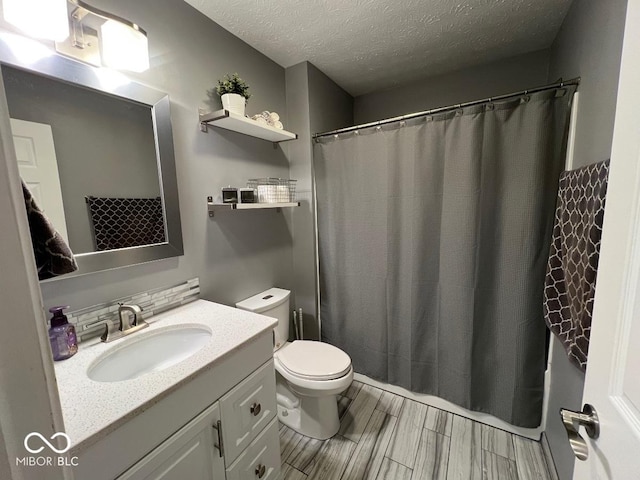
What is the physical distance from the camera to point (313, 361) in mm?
1602

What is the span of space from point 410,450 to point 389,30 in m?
2.41

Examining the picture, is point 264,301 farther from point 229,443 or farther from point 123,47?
point 123,47

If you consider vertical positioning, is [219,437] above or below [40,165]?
below

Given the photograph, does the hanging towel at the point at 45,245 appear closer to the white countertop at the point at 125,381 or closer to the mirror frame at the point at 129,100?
the white countertop at the point at 125,381

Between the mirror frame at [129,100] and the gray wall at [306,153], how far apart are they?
93cm

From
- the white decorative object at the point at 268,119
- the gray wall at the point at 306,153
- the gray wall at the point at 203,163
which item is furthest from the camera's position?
the gray wall at the point at 306,153

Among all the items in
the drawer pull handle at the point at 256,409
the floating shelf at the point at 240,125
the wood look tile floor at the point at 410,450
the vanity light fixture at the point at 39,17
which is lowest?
the wood look tile floor at the point at 410,450

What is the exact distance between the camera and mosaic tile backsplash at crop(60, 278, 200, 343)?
3.48 ft

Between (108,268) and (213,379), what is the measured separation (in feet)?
2.10

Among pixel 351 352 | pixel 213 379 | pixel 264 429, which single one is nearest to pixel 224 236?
pixel 213 379

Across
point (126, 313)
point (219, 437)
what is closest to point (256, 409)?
point (219, 437)

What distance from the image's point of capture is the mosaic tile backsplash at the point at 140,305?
1.06 meters

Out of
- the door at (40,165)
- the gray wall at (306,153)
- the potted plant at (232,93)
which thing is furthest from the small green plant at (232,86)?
the door at (40,165)

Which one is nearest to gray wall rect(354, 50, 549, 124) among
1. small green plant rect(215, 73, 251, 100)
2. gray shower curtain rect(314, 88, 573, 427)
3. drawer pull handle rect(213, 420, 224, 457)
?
gray shower curtain rect(314, 88, 573, 427)
